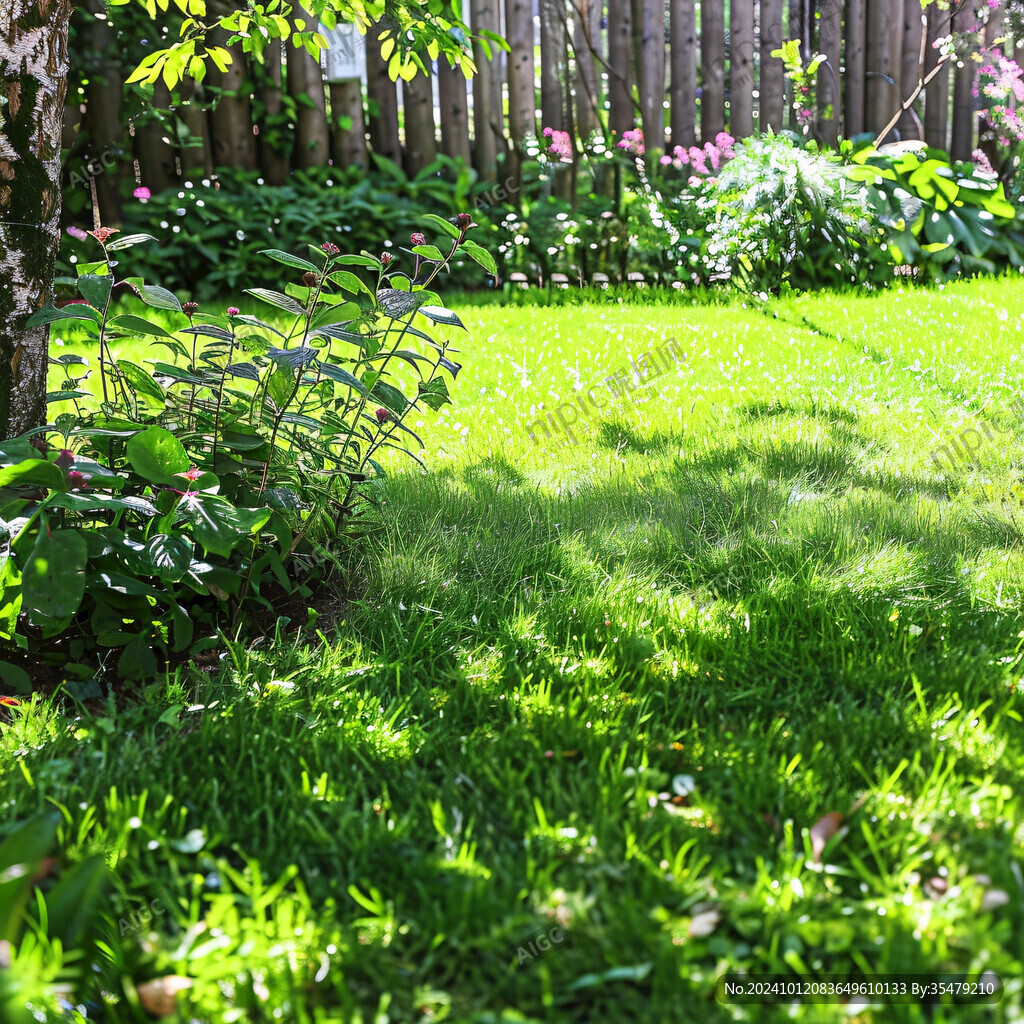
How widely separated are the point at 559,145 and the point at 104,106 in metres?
3.31

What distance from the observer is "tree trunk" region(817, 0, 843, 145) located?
7.72 m

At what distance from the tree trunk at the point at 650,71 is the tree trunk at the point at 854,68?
169 centimetres

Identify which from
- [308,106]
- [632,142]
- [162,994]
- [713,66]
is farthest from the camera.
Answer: [713,66]

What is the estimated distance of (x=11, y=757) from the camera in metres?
1.78

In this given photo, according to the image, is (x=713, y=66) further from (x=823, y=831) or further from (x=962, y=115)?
(x=823, y=831)

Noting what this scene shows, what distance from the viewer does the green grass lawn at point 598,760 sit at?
4.31ft

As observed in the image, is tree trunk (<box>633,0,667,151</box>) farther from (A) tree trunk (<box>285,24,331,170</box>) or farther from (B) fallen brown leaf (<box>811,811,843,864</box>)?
(B) fallen brown leaf (<box>811,811,843,864</box>)

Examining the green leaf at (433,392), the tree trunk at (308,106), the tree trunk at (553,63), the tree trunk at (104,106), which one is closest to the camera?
the green leaf at (433,392)

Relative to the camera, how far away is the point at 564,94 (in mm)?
7734

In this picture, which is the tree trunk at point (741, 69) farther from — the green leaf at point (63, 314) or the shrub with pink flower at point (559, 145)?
the green leaf at point (63, 314)

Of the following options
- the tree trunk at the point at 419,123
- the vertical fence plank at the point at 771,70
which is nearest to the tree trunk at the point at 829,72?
the vertical fence plank at the point at 771,70

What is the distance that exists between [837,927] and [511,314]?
486 centimetres

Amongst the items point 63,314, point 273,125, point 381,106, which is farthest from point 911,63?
point 63,314

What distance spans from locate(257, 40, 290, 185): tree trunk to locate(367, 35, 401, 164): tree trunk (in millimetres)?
675
